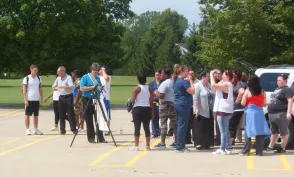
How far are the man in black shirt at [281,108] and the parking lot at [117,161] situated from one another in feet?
1.56

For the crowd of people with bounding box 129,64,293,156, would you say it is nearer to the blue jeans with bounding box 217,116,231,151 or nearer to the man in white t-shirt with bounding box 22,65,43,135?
the blue jeans with bounding box 217,116,231,151

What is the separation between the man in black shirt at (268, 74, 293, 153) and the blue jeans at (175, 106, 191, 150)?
1659 mm

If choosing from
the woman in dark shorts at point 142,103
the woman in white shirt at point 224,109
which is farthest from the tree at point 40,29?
the woman in white shirt at point 224,109

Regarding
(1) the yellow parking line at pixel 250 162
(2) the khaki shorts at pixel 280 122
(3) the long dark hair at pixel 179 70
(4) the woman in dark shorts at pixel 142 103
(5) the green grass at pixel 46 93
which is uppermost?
(3) the long dark hair at pixel 179 70

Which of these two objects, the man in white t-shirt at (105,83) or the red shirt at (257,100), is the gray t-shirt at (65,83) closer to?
the man in white t-shirt at (105,83)

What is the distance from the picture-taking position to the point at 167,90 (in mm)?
15023

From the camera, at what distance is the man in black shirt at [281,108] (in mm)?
13336

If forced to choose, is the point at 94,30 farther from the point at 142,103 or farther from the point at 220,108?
the point at 220,108

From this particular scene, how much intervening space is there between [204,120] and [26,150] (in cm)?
374

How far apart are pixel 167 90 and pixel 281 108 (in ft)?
8.90

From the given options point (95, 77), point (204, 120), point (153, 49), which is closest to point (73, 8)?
point (95, 77)

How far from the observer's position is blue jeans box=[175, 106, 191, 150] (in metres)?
13.6

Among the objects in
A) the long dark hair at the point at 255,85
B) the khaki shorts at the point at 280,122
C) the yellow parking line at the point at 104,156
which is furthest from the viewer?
the khaki shorts at the point at 280,122

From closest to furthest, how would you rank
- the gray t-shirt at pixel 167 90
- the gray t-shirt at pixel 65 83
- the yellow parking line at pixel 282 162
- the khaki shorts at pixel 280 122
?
the yellow parking line at pixel 282 162, the khaki shorts at pixel 280 122, the gray t-shirt at pixel 167 90, the gray t-shirt at pixel 65 83
